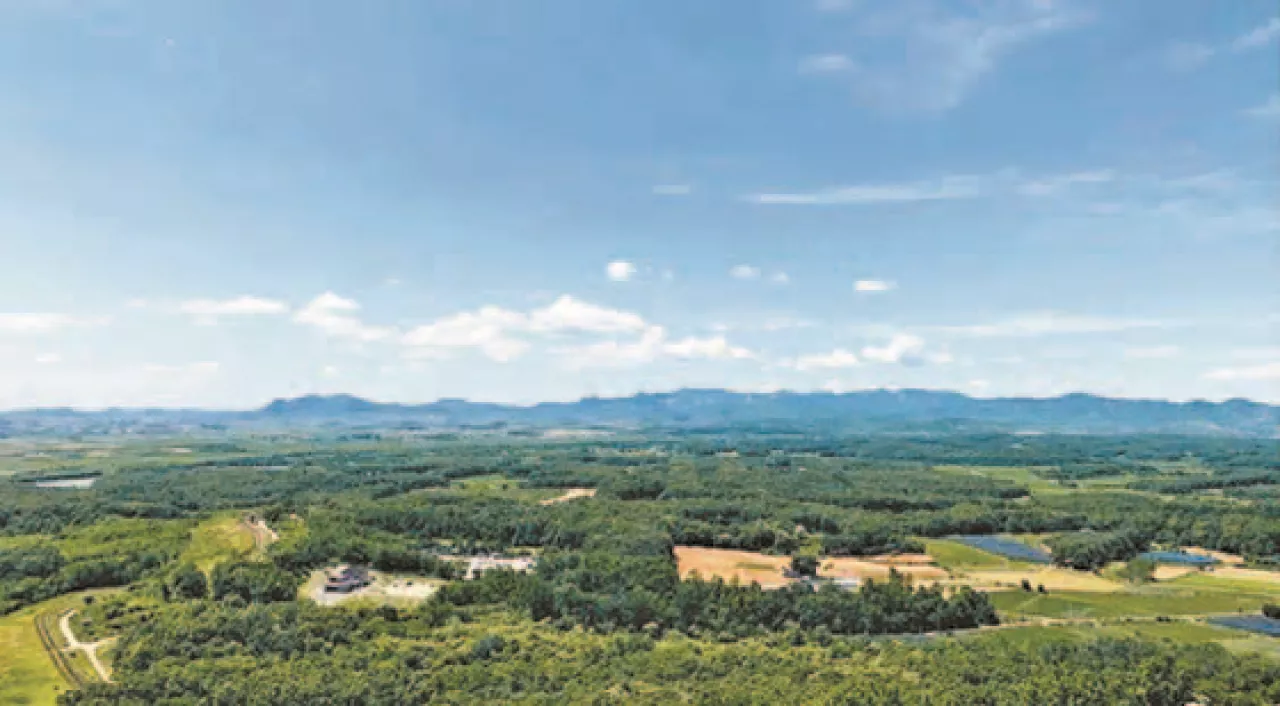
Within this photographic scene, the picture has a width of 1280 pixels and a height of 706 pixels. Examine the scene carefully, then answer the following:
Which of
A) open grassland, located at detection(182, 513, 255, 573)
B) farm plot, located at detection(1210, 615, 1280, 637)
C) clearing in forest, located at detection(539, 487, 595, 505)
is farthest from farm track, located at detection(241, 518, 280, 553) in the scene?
farm plot, located at detection(1210, 615, 1280, 637)

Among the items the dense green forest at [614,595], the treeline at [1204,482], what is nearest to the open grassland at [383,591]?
the dense green forest at [614,595]

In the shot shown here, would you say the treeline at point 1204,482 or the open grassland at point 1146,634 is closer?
the open grassland at point 1146,634

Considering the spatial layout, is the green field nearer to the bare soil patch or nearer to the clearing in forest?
the bare soil patch

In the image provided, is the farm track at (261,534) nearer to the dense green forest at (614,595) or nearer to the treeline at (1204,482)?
the dense green forest at (614,595)

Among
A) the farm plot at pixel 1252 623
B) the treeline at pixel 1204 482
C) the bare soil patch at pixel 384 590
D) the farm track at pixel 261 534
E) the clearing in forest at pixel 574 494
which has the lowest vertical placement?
the farm plot at pixel 1252 623

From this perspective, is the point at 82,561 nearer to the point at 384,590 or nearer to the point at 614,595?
the point at 384,590

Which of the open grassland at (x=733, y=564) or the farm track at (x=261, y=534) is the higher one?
the farm track at (x=261, y=534)
